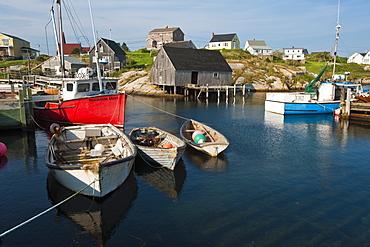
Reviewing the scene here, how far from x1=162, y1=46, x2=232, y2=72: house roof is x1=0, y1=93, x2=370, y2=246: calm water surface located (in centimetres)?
3090

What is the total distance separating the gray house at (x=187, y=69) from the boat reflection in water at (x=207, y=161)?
30.9 meters

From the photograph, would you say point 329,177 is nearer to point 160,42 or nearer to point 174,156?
point 174,156

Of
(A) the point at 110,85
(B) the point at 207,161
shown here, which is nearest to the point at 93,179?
(B) the point at 207,161

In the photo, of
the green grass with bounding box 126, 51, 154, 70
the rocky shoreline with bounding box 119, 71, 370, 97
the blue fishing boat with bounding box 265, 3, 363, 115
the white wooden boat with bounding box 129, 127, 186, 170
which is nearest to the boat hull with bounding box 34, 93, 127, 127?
the white wooden boat with bounding box 129, 127, 186, 170

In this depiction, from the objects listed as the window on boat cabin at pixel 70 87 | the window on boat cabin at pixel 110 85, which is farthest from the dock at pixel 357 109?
the window on boat cabin at pixel 70 87

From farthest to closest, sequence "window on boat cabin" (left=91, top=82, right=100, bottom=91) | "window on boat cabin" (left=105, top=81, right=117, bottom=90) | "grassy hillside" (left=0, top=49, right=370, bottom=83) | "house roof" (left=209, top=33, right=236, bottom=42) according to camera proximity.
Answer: "house roof" (left=209, top=33, right=236, bottom=42)
"grassy hillside" (left=0, top=49, right=370, bottom=83)
"window on boat cabin" (left=105, top=81, right=117, bottom=90)
"window on boat cabin" (left=91, top=82, right=100, bottom=91)

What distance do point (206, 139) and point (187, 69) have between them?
Answer: 30923 mm

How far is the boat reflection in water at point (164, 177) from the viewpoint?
38.5ft

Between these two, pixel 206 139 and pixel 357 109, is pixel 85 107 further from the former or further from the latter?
pixel 357 109

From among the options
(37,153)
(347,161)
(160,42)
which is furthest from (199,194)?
(160,42)

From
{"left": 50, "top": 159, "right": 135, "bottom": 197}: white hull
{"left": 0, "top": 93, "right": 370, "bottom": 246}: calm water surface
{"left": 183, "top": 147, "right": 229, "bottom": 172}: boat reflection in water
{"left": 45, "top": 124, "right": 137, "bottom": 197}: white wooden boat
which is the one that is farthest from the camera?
{"left": 183, "top": 147, "right": 229, "bottom": 172}: boat reflection in water

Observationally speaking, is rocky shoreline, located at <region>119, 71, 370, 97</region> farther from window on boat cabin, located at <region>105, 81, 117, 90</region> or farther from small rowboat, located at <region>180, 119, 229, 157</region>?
small rowboat, located at <region>180, 119, 229, 157</region>

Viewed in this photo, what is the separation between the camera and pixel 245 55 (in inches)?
2960

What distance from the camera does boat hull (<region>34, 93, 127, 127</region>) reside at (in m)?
21.9
